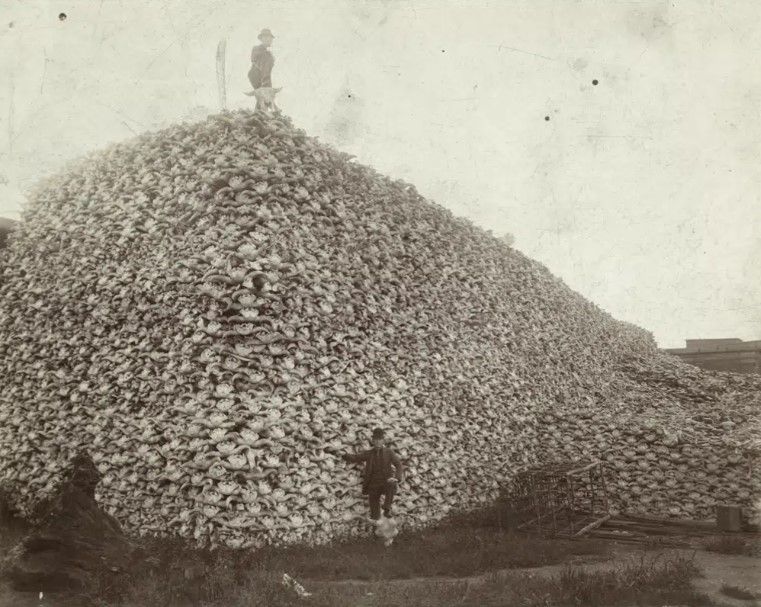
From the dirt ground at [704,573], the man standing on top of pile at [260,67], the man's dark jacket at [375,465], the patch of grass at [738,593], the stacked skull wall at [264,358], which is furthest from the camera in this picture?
the man standing on top of pile at [260,67]

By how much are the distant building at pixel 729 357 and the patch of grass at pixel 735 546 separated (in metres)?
17.1

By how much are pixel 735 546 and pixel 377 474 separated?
4.63m

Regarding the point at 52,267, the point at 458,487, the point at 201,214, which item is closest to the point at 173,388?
the point at 201,214

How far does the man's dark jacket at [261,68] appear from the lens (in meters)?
11.2

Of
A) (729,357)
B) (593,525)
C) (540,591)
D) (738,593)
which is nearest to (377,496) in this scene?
(540,591)

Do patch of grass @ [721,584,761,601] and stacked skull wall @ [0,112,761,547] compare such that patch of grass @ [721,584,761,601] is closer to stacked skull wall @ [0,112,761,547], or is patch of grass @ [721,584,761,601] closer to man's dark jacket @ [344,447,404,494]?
man's dark jacket @ [344,447,404,494]

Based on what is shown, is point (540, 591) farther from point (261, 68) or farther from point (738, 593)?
point (261, 68)

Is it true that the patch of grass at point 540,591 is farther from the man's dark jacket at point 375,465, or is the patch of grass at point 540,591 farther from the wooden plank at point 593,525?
the wooden plank at point 593,525

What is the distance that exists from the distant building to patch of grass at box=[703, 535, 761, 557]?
56.1ft

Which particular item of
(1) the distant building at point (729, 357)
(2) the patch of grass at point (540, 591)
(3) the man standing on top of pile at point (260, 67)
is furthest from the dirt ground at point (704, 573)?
(1) the distant building at point (729, 357)

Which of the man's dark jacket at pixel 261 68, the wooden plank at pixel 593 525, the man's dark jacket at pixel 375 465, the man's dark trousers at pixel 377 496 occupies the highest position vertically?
the man's dark jacket at pixel 261 68

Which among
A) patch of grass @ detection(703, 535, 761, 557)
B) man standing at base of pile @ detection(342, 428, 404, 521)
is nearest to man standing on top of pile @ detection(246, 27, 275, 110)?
man standing at base of pile @ detection(342, 428, 404, 521)

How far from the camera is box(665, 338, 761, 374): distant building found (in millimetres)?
24125

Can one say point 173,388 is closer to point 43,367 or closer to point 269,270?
point 269,270
